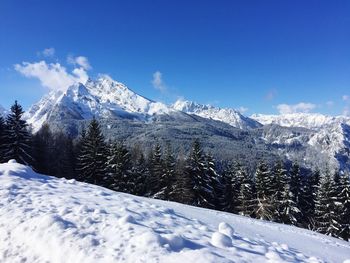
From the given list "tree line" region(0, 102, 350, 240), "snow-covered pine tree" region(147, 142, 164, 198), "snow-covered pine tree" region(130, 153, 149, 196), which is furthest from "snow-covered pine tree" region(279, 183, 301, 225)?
"snow-covered pine tree" region(130, 153, 149, 196)

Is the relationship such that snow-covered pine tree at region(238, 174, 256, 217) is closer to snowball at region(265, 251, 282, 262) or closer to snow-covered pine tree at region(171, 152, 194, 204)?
snow-covered pine tree at region(171, 152, 194, 204)

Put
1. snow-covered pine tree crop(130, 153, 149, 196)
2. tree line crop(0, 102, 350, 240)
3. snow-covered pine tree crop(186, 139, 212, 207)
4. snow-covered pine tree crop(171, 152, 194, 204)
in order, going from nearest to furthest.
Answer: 1. tree line crop(0, 102, 350, 240)
2. snow-covered pine tree crop(171, 152, 194, 204)
3. snow-covered pine tree crop(186, 139, 212, 207)
4. snow-covered pine tree crop(130, 153, 149, 196)

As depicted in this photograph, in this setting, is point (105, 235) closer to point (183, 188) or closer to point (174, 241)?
point (174, 241)

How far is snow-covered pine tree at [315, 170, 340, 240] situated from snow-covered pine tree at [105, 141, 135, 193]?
24.8 metres

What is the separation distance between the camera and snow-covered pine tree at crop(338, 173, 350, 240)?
138ft

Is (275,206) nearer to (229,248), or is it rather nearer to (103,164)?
(103,164)

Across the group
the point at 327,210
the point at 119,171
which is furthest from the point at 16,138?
the point at 327,210

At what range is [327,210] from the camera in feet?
141

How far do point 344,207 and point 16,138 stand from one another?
138ft

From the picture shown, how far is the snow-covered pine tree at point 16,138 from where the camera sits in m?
39.4

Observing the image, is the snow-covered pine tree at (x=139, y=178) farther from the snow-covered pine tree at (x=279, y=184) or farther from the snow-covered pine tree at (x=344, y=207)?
the snow-covered pine tree at (x=344, y=207)

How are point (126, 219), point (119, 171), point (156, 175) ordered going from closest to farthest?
point (126, 219) < point (119, 171) < point (156, 175)

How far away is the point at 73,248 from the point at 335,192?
141 feet

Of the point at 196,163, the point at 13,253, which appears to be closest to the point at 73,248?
the point at 13,253
